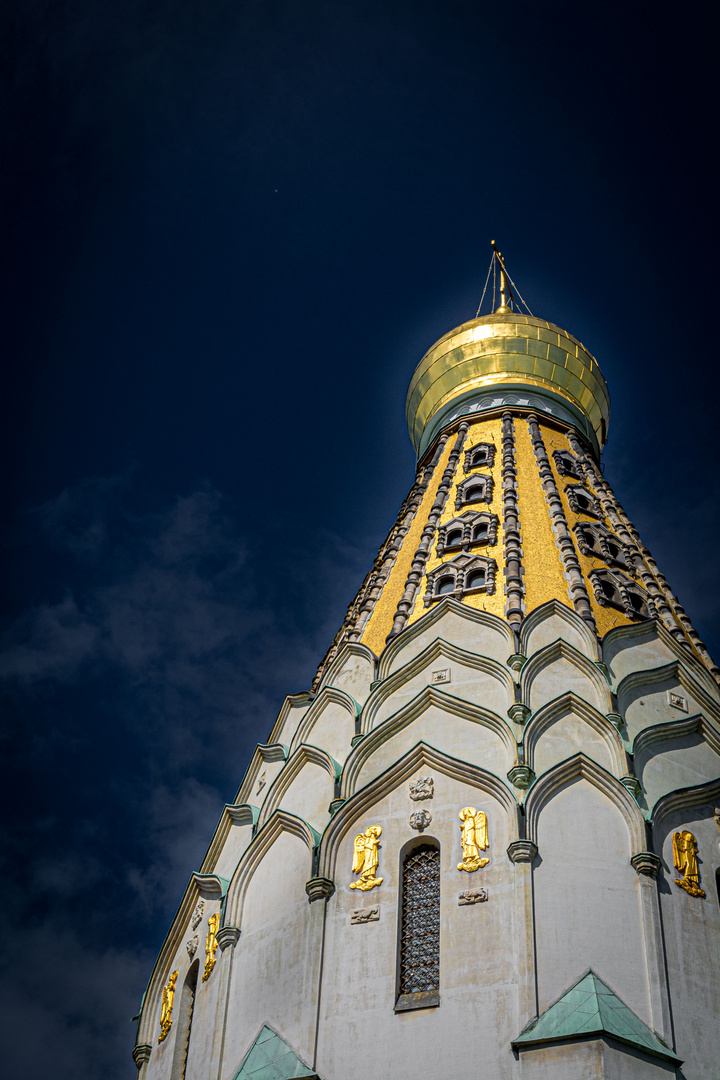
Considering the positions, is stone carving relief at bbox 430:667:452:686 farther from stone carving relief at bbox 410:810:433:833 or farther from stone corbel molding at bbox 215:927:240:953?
stone corbel molding at bbox 215:927:240:953

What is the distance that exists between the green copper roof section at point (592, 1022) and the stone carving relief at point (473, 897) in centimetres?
157

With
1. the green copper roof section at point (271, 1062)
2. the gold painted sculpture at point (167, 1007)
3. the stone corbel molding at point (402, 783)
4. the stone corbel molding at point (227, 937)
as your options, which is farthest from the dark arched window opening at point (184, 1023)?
the stone corbel molding at point (402, 783)

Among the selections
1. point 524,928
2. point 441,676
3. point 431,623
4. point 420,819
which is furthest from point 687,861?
point 431,623

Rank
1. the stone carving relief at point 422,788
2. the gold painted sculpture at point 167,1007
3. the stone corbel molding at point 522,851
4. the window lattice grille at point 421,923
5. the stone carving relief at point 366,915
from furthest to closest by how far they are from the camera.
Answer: the gold painted sculpture at point 167,1007 → the stone carving relief at point 422,788 → the stone carving relief at point 366,915 → the stone corbel molding at point 522,851 → the window lattice grille at point 421,923

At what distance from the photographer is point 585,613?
63.8 feet

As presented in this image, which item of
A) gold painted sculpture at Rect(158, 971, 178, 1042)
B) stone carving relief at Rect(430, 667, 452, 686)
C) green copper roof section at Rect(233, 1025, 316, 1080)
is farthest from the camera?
stone carving relief at Rect(430, 667, 452, 686)

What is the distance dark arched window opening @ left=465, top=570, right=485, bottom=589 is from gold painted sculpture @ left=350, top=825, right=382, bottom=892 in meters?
4.78

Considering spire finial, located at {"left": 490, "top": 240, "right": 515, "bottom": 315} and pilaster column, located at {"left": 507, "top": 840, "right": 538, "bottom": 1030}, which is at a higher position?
spire finial, located at {"left": 490, "top": 240, "right": 515, "bottom": 315}

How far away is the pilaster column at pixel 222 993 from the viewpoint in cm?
1587

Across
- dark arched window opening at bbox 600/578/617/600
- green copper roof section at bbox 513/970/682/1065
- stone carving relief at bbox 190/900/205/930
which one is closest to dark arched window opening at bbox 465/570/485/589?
dark arched window opening at bbox 600/578/617/600

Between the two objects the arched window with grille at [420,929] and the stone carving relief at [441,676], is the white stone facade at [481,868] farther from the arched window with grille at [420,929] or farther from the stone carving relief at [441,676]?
the arched window with grille at [420,929]

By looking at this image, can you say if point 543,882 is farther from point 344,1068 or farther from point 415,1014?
point 344,1068

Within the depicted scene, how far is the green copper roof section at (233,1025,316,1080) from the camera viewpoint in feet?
48.8

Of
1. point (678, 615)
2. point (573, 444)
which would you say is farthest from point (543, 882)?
point (573, 444)
